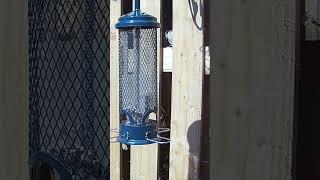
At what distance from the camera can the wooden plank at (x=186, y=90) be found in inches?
108

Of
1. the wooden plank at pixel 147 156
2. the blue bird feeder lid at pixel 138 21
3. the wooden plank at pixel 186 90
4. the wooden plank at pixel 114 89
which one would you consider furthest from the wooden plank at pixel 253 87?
the wooden plank at pixel 114 89

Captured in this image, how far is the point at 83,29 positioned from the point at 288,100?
4.31m

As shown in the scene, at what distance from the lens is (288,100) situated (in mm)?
1133

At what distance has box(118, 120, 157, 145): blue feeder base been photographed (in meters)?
2.51

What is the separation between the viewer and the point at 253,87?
1118mm

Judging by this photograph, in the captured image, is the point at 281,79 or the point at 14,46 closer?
the point at 14,46

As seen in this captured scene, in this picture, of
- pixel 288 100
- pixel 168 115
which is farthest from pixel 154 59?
pixel 288 100

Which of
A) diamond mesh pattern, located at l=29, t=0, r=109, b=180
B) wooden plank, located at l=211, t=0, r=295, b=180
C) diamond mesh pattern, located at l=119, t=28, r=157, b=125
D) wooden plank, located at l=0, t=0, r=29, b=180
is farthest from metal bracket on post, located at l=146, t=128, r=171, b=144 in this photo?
diamond mesh pattern, located at l=29, t=0, r=109, b=180

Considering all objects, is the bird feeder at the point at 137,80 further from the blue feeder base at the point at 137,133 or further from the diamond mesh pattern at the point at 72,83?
the diamond mesh pattern at the point at 72,83

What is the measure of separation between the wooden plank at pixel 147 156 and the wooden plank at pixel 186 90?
6.6 inches

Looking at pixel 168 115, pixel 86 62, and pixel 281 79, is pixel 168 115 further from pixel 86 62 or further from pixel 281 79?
pixel 86 62

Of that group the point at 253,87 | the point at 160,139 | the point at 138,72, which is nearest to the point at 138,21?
the point at 138,72

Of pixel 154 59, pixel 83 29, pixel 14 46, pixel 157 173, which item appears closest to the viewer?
pixel 14 46

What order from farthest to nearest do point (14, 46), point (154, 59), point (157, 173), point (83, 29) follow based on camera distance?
1. point (83, 29)
2. point (157, 173)
3. point (154, 59)
4. point (14, 46)
